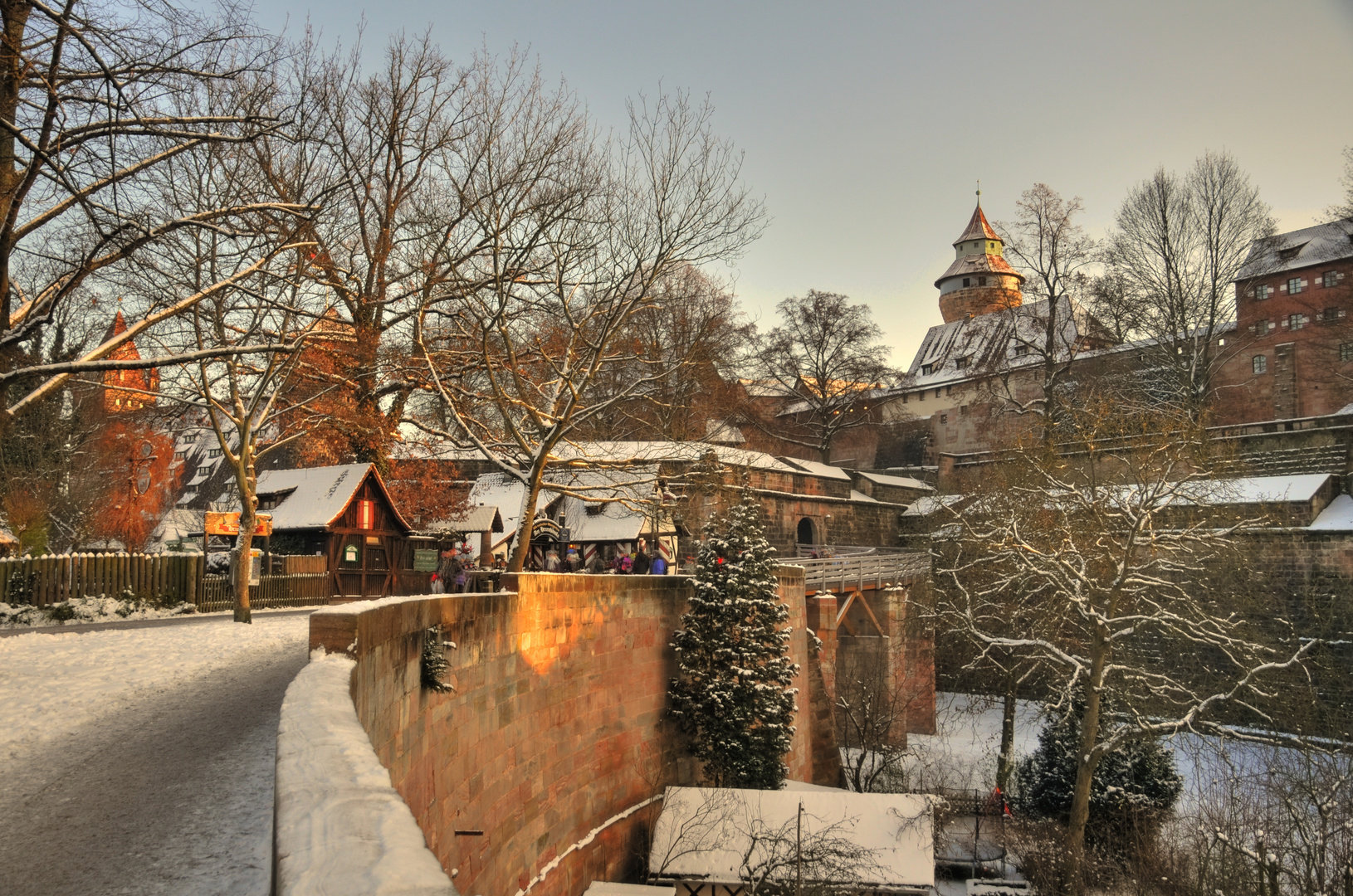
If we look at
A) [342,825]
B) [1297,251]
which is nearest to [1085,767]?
[342,825]

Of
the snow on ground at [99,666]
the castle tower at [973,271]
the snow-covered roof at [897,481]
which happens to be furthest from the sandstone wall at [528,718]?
the castle tower at [973,271]

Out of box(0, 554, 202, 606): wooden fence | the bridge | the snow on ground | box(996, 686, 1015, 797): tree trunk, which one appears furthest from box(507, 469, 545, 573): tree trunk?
box(996, 686, 1015, 797): tree trunk

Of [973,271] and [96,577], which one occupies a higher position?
[973,271]

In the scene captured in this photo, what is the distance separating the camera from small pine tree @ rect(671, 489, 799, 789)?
16531 mm

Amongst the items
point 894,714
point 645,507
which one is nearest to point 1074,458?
point 894,714

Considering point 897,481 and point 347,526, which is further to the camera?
point 897,481

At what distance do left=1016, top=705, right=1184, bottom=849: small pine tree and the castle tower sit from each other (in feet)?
150

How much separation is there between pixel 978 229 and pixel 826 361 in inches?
1028

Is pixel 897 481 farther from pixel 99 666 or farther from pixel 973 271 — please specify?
pixel 99 666

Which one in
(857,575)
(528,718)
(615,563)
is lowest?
(528,718)

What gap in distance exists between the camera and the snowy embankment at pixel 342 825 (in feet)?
5.08

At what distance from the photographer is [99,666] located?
9.16 metres

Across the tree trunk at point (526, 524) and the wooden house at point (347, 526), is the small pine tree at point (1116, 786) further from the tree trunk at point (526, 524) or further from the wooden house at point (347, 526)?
the wooden house at point (347, 526)

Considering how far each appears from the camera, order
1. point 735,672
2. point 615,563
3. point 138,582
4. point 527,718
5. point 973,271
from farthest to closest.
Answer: point 973,271 → point 615,563 → point 735,672 → point 138,582 → point 527,718
